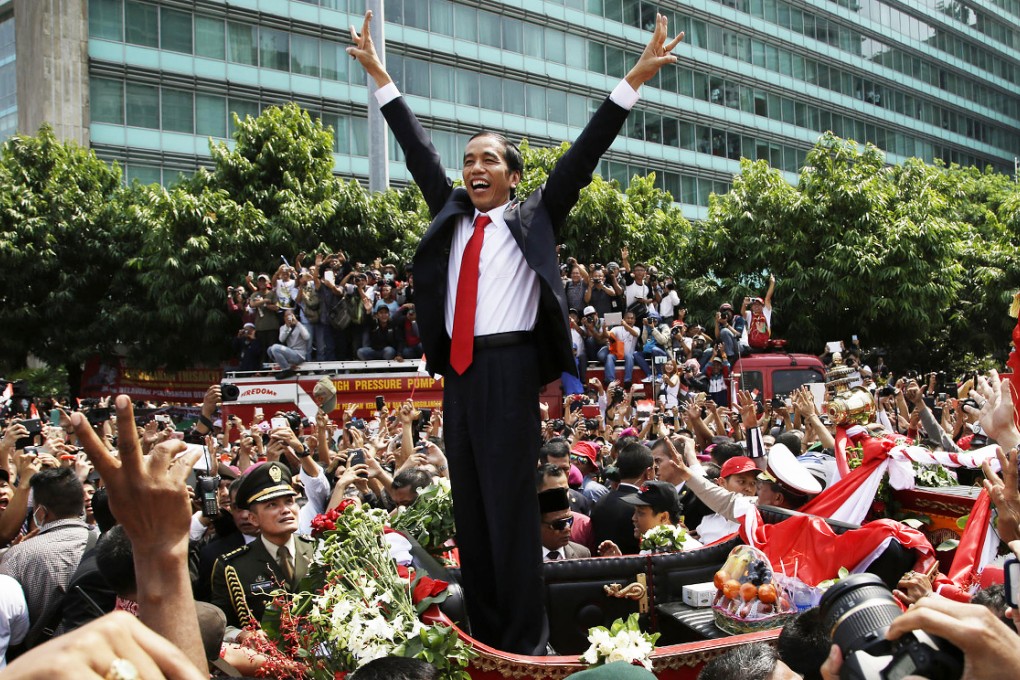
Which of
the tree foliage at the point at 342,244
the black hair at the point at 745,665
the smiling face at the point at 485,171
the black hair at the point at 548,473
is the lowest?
the black hair at the point at 745,665

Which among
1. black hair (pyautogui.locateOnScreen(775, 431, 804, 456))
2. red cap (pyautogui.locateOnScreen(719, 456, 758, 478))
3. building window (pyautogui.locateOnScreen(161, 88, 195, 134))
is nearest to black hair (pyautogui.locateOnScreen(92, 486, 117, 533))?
red cap (pyautogui.locateOnScreen(719, 456, 758, 478))

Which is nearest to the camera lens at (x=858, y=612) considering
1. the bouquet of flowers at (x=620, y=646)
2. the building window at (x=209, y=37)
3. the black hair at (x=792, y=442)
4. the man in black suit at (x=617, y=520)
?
the bouquet of flowers at (x=620, y=646)

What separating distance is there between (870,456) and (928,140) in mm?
57155

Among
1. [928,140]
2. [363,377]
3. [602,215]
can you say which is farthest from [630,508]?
[928,140]

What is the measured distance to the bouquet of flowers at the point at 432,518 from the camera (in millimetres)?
4172

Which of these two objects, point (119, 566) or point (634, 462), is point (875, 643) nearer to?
point (119, 566)

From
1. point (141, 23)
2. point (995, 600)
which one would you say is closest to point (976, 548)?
point (995, 600)

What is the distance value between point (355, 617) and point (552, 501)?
98.2 inches

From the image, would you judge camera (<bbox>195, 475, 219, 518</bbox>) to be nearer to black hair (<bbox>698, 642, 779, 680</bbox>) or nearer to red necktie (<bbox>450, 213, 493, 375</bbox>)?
red necktie (<bbox>450, 213, 493, 375</bbox>)

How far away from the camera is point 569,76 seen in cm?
4025

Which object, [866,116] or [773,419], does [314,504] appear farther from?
[866,116]

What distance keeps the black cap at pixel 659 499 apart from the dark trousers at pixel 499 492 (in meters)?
1.82

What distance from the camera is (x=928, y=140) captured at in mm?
56938

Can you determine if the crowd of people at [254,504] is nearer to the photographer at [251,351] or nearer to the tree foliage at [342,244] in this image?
the photographer at [251,351]
